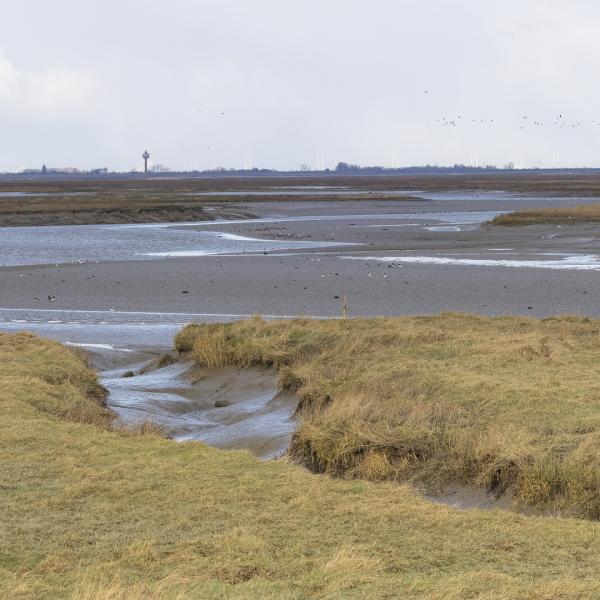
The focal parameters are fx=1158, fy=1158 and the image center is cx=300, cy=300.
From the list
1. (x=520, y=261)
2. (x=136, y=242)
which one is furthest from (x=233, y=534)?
(x=136, y=242)

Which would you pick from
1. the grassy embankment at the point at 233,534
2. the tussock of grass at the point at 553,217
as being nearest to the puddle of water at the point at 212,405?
the grassy embankment at the point at 233,534

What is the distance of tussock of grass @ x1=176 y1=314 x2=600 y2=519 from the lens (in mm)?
11758

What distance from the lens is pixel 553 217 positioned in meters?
64.5

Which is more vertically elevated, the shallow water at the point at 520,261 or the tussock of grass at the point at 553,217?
the tussock of grass at the point at 553,217

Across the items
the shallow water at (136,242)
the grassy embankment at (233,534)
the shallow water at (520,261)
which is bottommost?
the shallow water at (136,242)

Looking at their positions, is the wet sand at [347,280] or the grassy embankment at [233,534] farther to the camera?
the wet sand at [347,280]

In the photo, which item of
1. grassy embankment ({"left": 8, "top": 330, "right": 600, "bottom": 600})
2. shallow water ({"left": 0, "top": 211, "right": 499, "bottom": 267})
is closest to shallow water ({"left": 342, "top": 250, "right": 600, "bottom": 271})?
shallow water ({"left": 0, "top": 211, "right": 499, "bottom": 267})

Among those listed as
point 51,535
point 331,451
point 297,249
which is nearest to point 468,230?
point 297,249

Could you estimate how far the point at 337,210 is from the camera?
92.9m

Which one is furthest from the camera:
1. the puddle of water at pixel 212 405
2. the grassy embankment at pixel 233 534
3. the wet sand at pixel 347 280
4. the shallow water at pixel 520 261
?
the shallow water at pixel 520 261

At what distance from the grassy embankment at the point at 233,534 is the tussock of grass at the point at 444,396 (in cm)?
117

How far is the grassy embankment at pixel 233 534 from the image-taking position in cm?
798

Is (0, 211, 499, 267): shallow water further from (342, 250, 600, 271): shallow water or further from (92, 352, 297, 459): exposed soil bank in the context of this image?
(92, 352, 297, 459): exposed soil bank

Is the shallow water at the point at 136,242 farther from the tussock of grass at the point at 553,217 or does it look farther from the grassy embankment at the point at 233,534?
the grassy embankment at the point at 233,534
